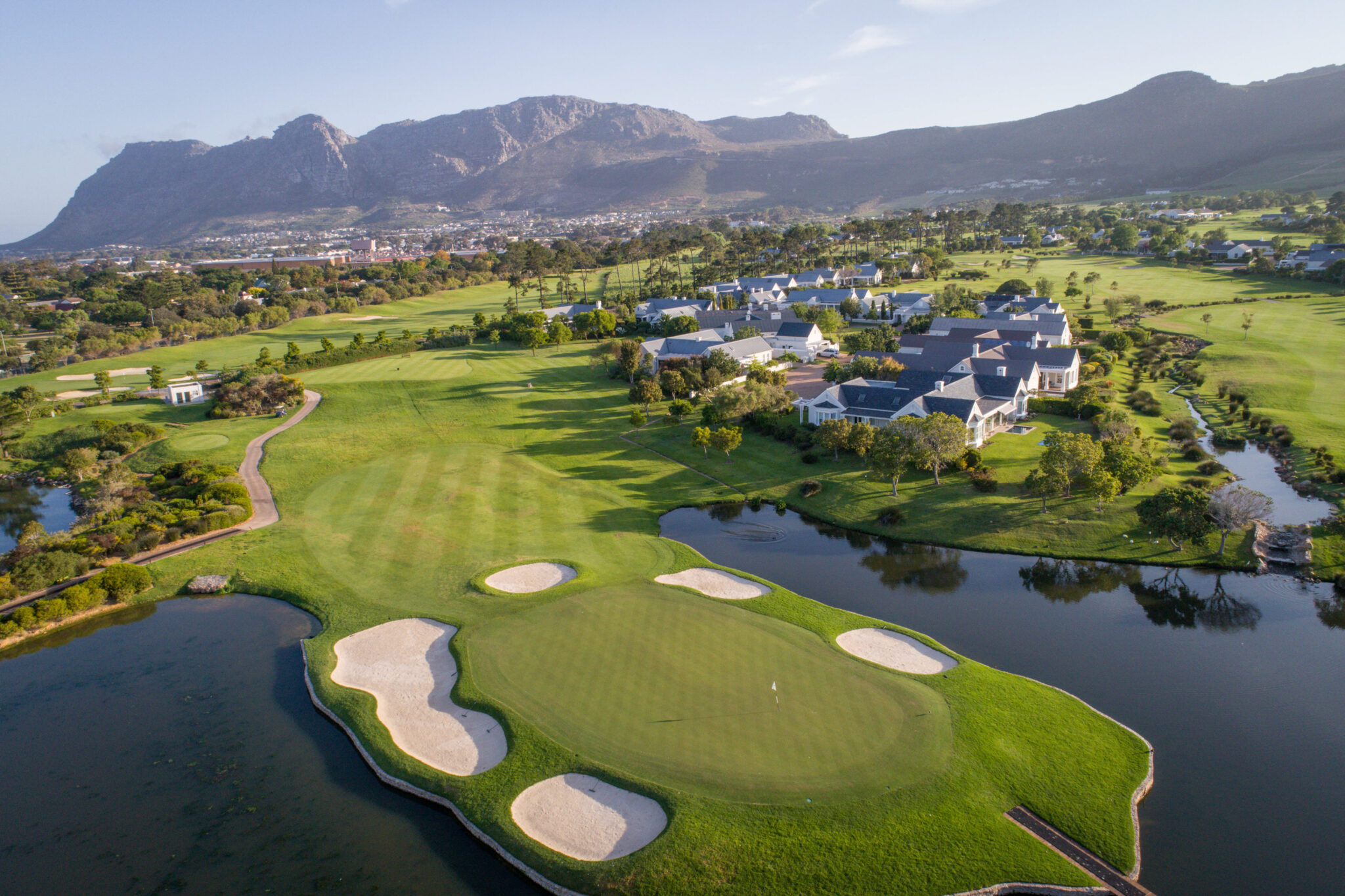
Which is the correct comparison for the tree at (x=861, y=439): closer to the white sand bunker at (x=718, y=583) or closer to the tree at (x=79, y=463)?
the white sand bunker at (x=718, y=583)

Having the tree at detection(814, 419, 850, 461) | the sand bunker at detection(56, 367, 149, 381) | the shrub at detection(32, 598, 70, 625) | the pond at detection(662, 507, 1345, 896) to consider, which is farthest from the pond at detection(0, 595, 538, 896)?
the sand bunker at detection(56, 367, 149, 381)

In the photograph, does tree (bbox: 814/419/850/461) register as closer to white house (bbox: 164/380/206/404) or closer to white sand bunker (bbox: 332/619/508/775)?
white sand bunker (bbox: 332/619/508/775)

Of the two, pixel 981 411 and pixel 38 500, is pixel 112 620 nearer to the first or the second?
pixel 38 500

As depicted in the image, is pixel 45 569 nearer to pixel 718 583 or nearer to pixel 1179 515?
pixel 718 583

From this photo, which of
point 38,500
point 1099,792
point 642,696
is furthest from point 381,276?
point 1099,792

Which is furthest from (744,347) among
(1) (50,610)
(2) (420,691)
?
(1) (50,610)
